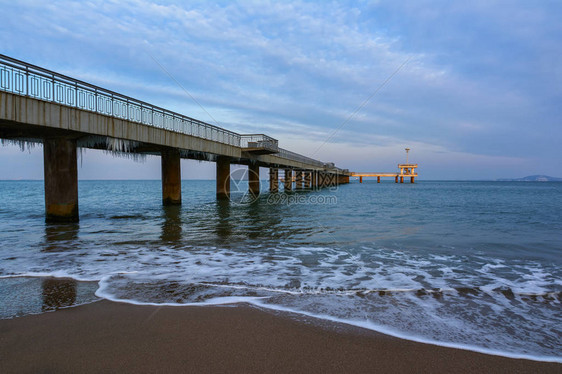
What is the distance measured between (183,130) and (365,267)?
20381 mm

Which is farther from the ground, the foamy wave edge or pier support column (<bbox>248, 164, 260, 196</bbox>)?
pier support column (<bbox>248, 164, 260, 196</bbox>)

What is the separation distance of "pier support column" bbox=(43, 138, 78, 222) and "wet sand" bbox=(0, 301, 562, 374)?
46.8 feet

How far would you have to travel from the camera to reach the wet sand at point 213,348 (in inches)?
133

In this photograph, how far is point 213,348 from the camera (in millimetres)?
3779

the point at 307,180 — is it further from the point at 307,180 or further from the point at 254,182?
the point at 254,182

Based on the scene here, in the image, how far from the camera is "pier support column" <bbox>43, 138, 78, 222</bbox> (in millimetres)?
16422

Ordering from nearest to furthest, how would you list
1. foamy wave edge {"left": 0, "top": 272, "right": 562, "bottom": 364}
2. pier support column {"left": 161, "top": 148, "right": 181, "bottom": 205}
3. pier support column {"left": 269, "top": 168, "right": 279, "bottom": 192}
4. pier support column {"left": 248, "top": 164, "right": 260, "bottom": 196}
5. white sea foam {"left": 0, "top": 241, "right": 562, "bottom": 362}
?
foamy wave edge {"left": 0, "top": 272, "right": 562, "bottom": 364} < white sea foam {"left": 0, "top": 241, "right": 562, "bottom": 362} < pier support column {"left": 161, "top": 148, "right": 181, "bottom": 205} < pier support column {"left": 248, "top": 164, "right": 260, "bottom": 196} < pier support column {"left": 269, "top": 168, "right": 279, "bottom": 192}

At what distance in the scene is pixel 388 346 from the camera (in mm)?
3898

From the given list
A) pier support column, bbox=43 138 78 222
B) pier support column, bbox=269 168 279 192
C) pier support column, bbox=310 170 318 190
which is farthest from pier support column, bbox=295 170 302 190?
pier support column, bbox=43 138 78 222

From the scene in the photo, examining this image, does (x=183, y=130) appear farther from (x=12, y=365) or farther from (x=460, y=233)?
(x=12, y=365)

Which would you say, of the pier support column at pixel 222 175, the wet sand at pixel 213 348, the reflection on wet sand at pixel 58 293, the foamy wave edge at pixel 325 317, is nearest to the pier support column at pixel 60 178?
the foamy wave edge at pixel 325 317

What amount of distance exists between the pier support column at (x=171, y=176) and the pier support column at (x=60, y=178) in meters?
10.6

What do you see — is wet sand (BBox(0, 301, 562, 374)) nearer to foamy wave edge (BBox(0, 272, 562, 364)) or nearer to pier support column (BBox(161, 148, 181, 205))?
foamy wave edge (BBox(0, 272, 562, 364))

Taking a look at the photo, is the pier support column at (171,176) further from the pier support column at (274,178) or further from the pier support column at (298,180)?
the pier support column at (298,180)
